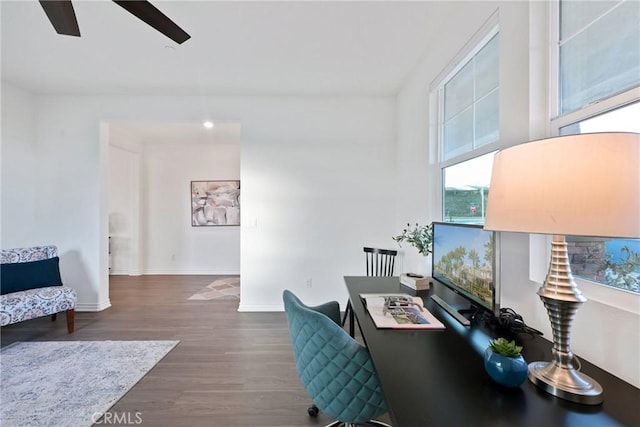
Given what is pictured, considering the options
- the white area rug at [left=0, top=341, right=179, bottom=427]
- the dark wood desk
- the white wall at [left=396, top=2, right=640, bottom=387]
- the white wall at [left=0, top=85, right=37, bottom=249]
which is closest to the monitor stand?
the dark wood desk

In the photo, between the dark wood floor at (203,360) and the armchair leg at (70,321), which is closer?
the dark wood floor at (203,360)

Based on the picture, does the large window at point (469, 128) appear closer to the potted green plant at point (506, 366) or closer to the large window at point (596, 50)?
the large window at point (596, 50)

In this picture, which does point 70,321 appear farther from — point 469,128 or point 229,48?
point 469,128

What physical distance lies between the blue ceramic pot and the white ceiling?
85.7 inches

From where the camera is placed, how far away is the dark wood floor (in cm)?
169

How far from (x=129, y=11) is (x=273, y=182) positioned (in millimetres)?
2123

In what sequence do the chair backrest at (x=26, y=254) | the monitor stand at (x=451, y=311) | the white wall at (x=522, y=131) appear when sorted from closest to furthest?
1. the white wall at (x=522, y=131)
2. the monitor stand at (x=451, y=311)
3. the chair backrest at (x=26, y=254)

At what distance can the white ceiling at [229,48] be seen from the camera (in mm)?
1967

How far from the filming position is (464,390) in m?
0.81

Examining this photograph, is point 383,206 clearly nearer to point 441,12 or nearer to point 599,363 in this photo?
point 441,12

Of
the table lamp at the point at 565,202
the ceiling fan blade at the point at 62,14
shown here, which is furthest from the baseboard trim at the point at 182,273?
the table lamp at the point at 565,202

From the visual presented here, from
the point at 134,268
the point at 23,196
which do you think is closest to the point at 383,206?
the point at 23,196

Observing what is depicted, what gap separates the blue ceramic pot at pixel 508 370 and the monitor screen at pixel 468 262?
0.97ft

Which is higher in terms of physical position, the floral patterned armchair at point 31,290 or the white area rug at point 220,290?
the floral patterned armchair at point 31,290
